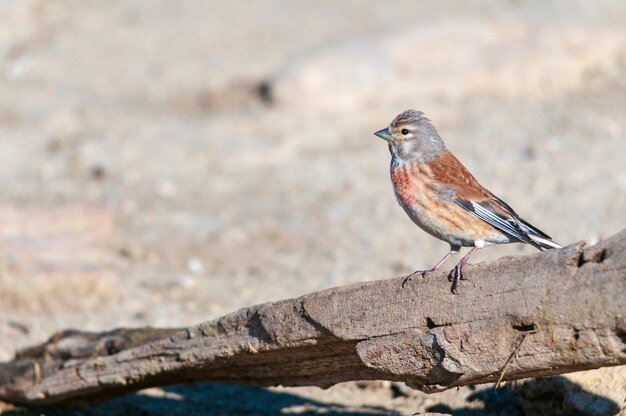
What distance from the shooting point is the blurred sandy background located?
9.02 m

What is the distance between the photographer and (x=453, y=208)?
18.9 ft

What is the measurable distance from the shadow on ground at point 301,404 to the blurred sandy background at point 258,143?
0.03 meters

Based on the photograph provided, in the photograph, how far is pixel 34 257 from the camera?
909cm

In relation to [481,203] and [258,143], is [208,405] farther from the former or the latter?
[258,143]

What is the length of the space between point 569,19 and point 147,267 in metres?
6.55

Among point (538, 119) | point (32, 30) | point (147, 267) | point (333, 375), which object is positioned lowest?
point (333, 375)

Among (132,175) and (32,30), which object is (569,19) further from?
(32,30)

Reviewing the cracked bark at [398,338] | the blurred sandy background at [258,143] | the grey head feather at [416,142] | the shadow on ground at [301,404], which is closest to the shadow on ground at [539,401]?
the shadow on ground at [301,404]

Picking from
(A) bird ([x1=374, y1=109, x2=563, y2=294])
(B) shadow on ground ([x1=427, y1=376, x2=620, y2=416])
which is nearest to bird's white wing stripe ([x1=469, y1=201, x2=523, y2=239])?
(A) bird ([x1=374, y1=109, x2=563, y2=294])

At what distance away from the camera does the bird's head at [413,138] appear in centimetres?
618

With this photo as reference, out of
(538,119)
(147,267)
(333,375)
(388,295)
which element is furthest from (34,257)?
(538,119)

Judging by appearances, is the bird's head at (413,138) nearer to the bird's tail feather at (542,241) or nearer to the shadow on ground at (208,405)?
the bird's tail feather at (542,241)

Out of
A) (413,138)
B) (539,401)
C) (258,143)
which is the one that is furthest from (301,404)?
(258,143)

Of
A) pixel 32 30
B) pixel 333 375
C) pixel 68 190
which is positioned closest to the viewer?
pixel 333 375
